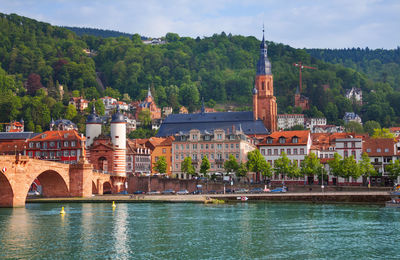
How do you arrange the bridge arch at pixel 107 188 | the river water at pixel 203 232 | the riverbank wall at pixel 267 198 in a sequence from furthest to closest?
the bridge arch at pixel 107 188
the riverbank wall at pixel 267 198
the river water at pixel 203 232

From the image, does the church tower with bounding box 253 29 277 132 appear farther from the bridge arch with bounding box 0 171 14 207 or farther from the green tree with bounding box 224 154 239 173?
the bridge arch with bounding box 0 171 14 207

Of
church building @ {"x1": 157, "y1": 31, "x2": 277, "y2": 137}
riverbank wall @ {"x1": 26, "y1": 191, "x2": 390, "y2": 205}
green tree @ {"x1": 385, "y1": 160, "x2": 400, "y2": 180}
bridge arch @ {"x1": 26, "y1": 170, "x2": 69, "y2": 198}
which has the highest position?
church building @ {"x1": 157, "y1": 31, "x2": 277, "y2": 137}

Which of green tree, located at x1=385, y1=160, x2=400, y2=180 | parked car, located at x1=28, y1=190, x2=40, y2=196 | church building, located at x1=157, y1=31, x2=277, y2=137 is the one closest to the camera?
green tree, located at x1=385, y1=160, x2=400, y2=180

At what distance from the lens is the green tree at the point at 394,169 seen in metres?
104

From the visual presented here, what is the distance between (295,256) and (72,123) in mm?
142380

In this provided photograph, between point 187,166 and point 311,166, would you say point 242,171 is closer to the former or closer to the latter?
point 187,166

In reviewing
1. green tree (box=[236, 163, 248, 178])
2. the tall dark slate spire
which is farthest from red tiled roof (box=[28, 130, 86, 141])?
the tall dark slate spire

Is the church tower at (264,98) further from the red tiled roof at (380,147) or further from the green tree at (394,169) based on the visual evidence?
the green tree at (394,169)

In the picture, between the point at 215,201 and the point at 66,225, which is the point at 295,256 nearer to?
the point at 66,225

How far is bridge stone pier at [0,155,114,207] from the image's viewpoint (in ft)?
263

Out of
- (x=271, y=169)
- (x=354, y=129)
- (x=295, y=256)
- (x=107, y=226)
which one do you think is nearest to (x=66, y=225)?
(x=107, y=226)

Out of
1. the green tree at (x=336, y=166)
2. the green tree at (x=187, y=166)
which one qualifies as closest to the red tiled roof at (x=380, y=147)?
the green tree at (x=336, y=166)

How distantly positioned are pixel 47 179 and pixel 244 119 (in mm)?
71296

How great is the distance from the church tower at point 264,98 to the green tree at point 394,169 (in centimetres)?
5732
